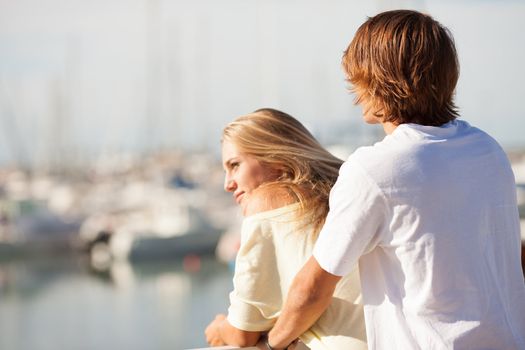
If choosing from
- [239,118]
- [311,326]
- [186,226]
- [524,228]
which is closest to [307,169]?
[239,118]

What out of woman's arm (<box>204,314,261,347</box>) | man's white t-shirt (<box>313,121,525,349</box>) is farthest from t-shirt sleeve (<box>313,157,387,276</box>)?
woman's arm (<box>204,314,261,347</box>)

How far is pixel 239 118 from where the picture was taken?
7.52 ft

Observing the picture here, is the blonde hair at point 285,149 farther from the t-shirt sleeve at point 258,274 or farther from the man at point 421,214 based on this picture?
the man at point 421,214

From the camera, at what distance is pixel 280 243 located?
2018 millimetres

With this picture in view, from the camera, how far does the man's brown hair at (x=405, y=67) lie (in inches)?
65.7

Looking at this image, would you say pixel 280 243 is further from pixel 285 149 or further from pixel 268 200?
pixel 285 149

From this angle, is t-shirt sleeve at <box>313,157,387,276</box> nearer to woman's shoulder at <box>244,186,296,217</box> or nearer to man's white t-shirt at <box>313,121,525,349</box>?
man's white t-shirt at <box>313,121,525,349</box>

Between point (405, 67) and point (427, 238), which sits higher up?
point (405, 67)

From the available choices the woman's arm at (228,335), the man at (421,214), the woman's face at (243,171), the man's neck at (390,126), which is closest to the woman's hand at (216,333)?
the woman's arm at (228,335)

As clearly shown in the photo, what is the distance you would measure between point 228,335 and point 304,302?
38cm

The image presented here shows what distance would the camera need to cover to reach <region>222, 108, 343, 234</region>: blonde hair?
213cm

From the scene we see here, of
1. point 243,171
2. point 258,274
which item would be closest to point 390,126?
point 258,274

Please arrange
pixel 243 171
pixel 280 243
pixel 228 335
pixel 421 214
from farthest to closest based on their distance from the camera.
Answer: pixel 243 171, pixel 228 335, pixel 280 243, pixel 421 214

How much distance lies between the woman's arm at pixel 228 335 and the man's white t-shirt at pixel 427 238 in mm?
467
